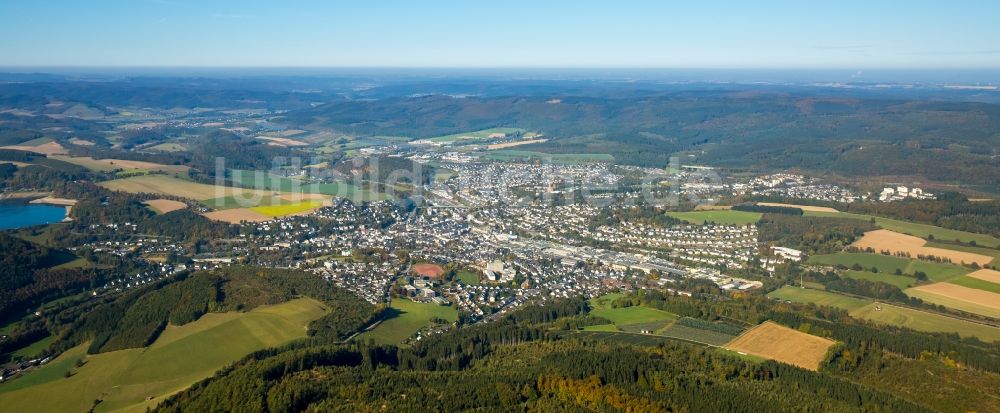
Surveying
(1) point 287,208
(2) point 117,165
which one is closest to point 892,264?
(1) point 287,208

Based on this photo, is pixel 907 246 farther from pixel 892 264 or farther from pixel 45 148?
pixel 45 148

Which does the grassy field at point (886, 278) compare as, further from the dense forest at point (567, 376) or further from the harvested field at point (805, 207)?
the harvested field at point (805, 207)

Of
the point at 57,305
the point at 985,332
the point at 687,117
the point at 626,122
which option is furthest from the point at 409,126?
the point at 985,332

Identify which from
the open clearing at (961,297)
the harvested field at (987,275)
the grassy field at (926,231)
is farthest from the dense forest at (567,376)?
the grassy field at (926,231)

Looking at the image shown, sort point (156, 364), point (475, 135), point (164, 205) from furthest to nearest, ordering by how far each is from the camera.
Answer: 1. point (475, 135)
2. point (164, 205)
3. point (156, 364)

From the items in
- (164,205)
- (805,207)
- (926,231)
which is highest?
(805,207)

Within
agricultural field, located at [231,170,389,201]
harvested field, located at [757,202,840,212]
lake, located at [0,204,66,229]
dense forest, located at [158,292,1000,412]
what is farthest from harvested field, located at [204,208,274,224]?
harvested field, located at [757,202,840,212]

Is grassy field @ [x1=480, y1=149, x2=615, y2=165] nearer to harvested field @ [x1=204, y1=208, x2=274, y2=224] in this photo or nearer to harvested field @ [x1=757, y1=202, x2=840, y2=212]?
harvested field @ [x1=757, y1=202, x2=840, y2=212]

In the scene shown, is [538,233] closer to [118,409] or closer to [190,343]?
[190,343]
